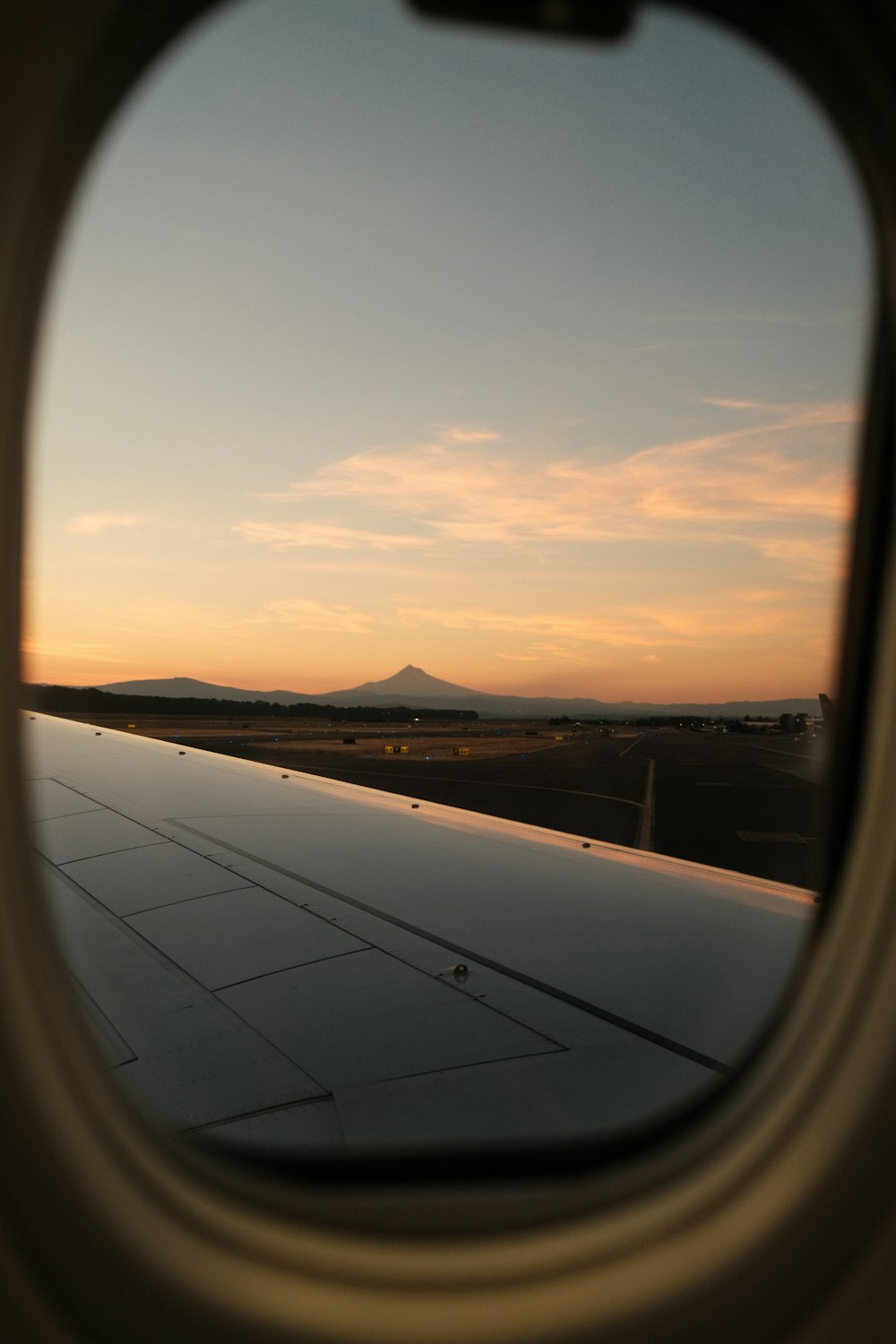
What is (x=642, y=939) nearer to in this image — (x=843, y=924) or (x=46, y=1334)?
(x=843, y=924)

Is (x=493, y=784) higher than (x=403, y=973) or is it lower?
lower

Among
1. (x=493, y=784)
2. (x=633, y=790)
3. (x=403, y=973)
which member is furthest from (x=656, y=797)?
(x=403, y=973)

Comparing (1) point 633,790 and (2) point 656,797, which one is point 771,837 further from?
(1) point 633,790

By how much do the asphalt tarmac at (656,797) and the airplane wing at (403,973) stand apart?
20.7 inches

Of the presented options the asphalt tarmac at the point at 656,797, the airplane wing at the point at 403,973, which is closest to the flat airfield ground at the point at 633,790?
the asphalt tarmac at the point at 656,797

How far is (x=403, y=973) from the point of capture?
1.89 metres

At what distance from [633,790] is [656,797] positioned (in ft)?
5.25

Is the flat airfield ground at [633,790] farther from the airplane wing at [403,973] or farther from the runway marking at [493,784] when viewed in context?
the airplane wing at [403,973]

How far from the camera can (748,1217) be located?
3.03 feet

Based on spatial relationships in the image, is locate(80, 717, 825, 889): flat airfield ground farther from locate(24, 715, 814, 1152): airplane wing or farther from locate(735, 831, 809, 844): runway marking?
locate(24, 715, 814, 1152): airplane wing

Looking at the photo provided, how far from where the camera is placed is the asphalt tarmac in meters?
10.7

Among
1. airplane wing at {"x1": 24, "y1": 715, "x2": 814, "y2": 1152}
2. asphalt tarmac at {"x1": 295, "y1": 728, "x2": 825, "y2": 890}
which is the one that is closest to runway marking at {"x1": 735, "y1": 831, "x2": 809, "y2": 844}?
asphalt tarmac at {"x1": 295, "y1": 728, "x2": 825, "y2": 890}

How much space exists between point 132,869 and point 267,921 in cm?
74

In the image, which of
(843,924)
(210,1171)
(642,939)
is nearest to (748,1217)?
(843,924)
